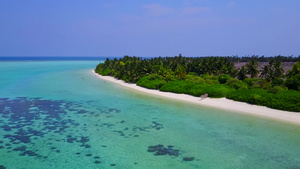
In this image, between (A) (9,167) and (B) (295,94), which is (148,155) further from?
(B) (295,94)

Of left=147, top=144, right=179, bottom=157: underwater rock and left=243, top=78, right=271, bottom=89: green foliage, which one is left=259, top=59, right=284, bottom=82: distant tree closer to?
left=243, top=78, right=271, bottom=89: green foliage

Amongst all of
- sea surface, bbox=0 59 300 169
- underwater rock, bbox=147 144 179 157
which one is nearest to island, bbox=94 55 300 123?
sea surface, bbox=0 59 300 169

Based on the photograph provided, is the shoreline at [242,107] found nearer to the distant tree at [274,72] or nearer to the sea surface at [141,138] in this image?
the sea surface at [141,138]

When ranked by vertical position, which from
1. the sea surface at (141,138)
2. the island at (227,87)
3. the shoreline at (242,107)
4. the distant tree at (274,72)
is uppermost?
the distant tree at (274,72)

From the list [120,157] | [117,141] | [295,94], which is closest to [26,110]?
[117,141]

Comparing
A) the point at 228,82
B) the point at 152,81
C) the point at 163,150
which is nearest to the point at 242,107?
the point at 228,82

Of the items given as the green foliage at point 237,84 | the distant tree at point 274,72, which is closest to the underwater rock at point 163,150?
the green foliage at point 237,84
